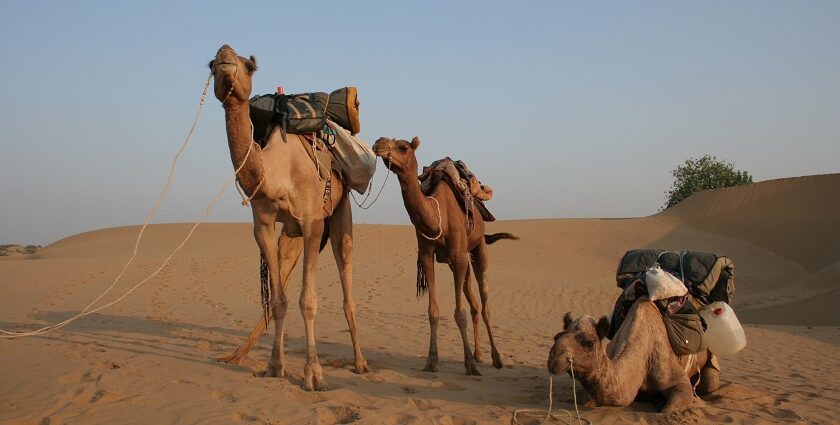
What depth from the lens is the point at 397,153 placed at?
7.80 m

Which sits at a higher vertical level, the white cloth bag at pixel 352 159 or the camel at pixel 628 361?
the white cloth bag at pixel 352 159

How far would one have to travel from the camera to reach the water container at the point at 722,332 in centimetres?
645

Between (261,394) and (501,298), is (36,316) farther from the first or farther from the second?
(501,298)

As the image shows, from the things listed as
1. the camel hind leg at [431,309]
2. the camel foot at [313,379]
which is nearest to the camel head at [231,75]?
the camel foot at [313,379]

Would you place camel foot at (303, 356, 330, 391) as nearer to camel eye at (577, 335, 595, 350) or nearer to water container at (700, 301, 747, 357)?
camel eye at (577, 335, 595, 350)

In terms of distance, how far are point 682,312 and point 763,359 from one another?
16.0ft

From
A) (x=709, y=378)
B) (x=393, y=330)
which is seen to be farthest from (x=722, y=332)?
(x=393, y=330)

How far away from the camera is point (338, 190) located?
26.7 feet

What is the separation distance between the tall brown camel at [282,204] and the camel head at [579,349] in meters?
2.55

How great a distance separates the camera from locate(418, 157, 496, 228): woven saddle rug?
9258 mm

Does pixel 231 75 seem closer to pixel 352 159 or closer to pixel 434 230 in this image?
pixel 352 159

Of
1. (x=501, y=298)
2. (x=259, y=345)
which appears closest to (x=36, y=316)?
(x=259, y=345)

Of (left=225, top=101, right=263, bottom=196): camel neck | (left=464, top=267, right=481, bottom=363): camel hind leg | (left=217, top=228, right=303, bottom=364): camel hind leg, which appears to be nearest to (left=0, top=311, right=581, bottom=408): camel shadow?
(left=217, top=228, right=303, bottom=364): camel hind leg

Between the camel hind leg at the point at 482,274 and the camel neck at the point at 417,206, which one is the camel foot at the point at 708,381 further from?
the camel hind leg at the point at 482,274
